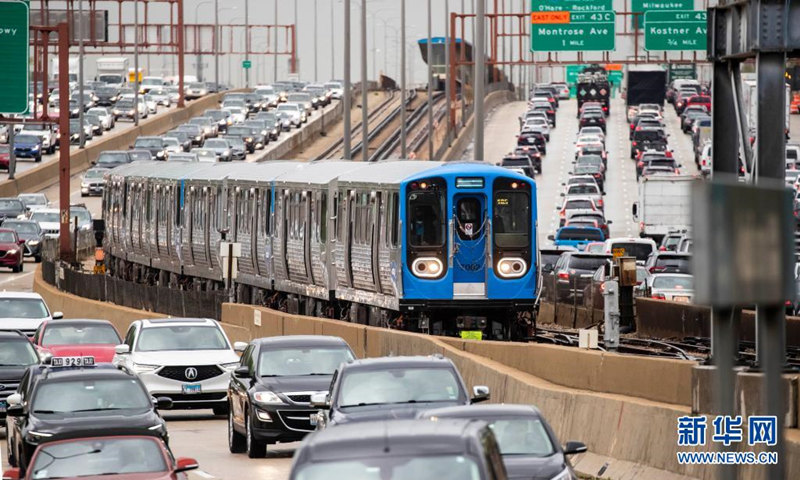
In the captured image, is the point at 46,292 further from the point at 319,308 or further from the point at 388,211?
the point at 388,211

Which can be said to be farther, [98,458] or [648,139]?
[648,139]

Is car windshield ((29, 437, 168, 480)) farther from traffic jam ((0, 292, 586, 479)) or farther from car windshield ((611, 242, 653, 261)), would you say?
car windshield ((611, 242, 653, 261))

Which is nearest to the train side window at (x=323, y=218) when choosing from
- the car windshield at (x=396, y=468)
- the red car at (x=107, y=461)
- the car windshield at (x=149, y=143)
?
the red car at (x=107, y=461)

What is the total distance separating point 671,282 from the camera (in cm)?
3988

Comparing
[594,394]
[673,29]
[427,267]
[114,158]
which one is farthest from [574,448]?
[114,158]

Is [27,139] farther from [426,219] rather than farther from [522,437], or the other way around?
[522,437]

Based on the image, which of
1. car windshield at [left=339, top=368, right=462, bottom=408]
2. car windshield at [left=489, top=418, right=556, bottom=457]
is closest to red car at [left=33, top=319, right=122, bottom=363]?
car windshield at [left=339, top=368, right=462, bottom=408]

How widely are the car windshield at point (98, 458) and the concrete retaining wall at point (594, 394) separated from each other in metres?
4.46

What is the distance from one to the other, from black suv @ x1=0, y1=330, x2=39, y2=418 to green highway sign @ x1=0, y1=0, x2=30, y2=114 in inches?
298

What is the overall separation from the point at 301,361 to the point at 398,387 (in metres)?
4.81

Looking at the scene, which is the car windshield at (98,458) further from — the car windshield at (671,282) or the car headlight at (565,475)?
the car windshield at (671,282)

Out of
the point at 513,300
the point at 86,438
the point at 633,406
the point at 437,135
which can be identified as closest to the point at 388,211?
the point at 513,300

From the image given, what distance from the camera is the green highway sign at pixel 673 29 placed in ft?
218

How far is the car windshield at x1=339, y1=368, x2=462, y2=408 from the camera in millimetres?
16656
